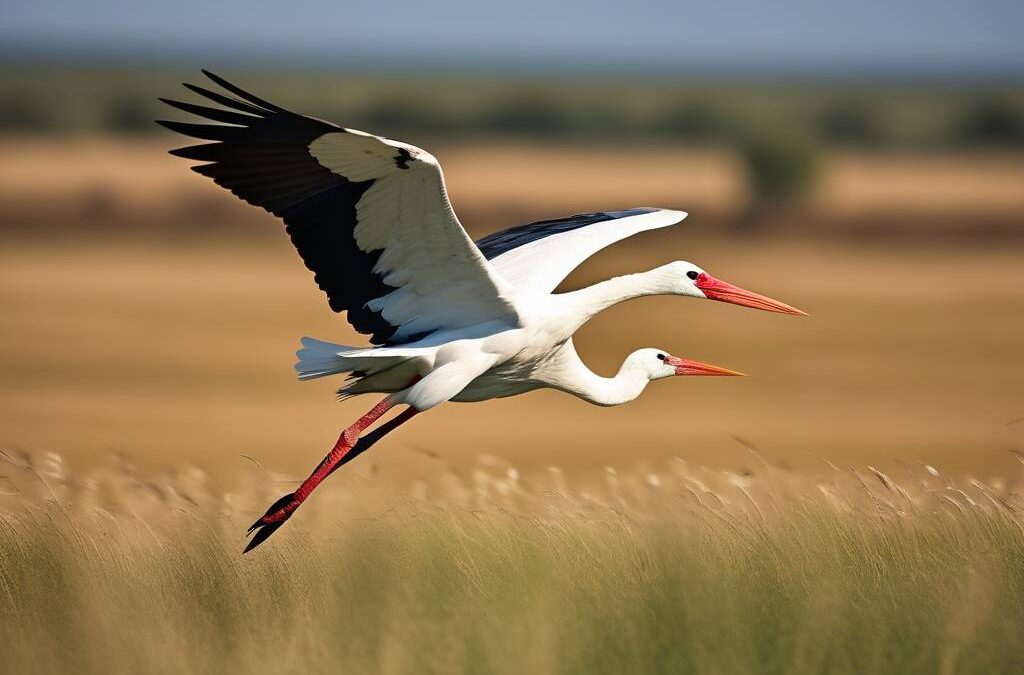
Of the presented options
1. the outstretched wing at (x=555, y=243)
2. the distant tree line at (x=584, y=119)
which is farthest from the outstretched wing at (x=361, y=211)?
the distant tree line at (x=584, y=119)

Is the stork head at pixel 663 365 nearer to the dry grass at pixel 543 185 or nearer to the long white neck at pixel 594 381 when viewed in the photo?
the long white neck at pixel 594 381

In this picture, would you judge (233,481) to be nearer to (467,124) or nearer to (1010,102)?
(467,124)

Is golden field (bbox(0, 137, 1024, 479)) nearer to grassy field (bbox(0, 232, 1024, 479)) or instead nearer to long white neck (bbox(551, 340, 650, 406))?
grassy field (bbox(0, 232, 1024, 479))

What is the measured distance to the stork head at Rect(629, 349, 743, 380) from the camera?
10076 mm

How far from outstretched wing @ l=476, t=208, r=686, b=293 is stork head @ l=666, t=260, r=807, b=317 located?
0.36m

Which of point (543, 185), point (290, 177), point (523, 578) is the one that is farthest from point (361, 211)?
point (543, 185)

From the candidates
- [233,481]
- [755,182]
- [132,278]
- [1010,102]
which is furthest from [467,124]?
[233,481]

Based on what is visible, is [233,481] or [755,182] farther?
[755,182]

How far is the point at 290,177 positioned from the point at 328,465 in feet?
5.21

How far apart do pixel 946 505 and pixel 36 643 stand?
3.93m

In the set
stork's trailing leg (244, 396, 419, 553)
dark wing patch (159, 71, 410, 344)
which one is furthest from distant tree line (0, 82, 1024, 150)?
dark wing patch (159, 71, 410, 344)

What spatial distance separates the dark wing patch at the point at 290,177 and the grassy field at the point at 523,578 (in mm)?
1532

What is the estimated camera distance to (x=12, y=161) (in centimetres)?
5994

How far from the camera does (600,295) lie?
9109 mm
